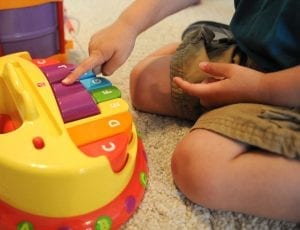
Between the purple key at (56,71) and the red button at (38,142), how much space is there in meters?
0.12

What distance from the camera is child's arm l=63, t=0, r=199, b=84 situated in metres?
0.60

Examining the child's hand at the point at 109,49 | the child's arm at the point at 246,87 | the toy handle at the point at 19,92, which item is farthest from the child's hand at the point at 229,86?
the toy handle at the point at 19,92

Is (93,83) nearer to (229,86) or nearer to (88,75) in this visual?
(88,75)

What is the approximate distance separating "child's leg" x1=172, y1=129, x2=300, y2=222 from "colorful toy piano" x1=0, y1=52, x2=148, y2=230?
0.08 meters

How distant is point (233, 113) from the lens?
559mm

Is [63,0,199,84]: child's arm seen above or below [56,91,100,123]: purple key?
above

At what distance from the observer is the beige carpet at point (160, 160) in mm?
548

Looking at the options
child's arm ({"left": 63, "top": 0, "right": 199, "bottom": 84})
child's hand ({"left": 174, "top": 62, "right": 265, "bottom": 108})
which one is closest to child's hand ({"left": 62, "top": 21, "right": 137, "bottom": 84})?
child's arm ({"left": 63, "top": 0, "right": 199, "bottom": 84})

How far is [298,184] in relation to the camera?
20.1 inches

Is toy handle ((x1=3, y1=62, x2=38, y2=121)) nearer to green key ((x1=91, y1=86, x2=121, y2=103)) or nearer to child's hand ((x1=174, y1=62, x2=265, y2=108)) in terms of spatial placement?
green key ((x1=91, y1=86, x2=121, y2=103))

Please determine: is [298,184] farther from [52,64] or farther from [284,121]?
[52,64]

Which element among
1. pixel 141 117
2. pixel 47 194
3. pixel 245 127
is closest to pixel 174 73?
pixel 141 117

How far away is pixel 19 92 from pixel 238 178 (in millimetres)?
294

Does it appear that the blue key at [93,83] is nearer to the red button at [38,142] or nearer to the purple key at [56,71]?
the purple key at [56,71]
